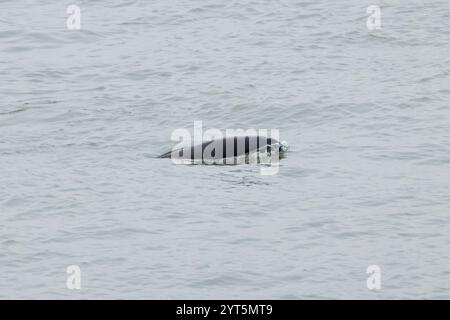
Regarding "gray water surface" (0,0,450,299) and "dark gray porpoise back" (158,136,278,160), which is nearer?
"gray water surface" (0,0,450,299)

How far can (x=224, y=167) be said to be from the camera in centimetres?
1365

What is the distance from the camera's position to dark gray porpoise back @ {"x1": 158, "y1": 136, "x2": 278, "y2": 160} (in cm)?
1387

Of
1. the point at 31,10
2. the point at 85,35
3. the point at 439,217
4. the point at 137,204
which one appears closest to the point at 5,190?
the point at 137,204

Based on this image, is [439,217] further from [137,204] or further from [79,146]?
[79,146]

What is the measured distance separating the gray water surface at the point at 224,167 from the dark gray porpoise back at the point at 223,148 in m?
0.26

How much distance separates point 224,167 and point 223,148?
354 millimetres

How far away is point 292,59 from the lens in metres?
18.6

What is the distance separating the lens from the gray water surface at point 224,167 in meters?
10.3

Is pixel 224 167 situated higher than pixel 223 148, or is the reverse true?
pixel 223 148

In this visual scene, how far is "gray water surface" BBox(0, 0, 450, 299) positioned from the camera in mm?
10305

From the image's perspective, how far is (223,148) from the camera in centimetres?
1391

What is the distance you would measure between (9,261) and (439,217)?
457 cm

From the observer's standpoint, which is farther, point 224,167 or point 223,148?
point 223,148

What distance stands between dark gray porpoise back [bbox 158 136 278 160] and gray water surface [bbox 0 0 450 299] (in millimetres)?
264
